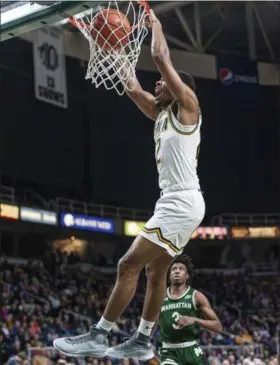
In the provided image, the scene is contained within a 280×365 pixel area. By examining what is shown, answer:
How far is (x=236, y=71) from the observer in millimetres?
28312

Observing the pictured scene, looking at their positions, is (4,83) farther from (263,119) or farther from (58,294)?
(263,119)

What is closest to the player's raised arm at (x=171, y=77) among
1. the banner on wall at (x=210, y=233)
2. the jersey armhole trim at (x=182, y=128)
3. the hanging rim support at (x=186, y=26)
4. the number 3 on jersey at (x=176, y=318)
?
the jersey armhole trim at (x=182, y=128)

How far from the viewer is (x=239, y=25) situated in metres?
27.5

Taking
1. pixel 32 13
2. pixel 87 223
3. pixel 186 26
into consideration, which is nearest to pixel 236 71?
pixel 186 26

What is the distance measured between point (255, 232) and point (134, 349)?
76.4 feet

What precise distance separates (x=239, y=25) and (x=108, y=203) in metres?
8.77

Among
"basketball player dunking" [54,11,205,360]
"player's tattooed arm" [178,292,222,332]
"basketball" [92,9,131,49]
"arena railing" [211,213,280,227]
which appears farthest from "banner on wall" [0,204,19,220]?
"basketball player dunking" [54,11,205,360]

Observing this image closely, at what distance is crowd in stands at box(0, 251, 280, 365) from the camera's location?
14.4 m

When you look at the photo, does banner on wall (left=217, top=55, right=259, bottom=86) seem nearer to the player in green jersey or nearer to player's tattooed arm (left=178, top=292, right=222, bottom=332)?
the player in green jersey

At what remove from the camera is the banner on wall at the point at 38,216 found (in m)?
22.0

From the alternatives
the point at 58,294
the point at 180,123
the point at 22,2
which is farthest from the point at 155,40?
the point at 58,294

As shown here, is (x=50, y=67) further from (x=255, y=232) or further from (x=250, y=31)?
(x=255, y=232)

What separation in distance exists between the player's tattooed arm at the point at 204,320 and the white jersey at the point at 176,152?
80.6 inches

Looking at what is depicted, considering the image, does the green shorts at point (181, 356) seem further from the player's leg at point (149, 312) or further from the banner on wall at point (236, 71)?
the banner on wall at point (236, 71)
